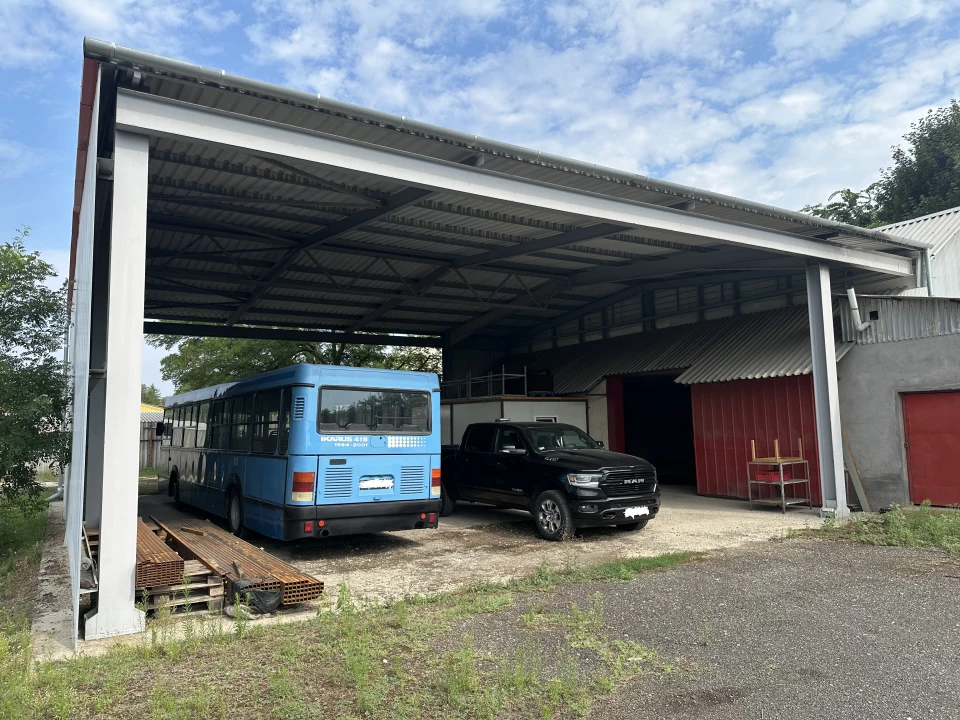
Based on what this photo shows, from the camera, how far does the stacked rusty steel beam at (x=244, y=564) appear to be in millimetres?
6789

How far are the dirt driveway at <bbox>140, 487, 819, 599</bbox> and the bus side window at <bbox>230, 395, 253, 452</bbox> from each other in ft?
5.06

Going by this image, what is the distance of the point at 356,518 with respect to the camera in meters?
9.32

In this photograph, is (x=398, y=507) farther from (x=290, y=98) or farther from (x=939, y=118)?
(x=939, y=118)

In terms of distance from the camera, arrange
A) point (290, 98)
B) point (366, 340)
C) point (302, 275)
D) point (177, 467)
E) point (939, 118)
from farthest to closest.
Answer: point (939, 118) < point (366, 340) < point (302, 275) < point (177, 467) < point (290, 98)

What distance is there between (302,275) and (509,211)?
657 centimetres

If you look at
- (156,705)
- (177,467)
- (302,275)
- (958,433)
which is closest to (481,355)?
(302,275)

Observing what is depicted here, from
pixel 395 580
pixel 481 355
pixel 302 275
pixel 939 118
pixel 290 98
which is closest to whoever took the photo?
pixel 290 98

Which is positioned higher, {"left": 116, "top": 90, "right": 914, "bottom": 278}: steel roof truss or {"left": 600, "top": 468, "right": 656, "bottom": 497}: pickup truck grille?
{"left": 116, "top": 90, "right": 914, "bottom": 278}: steel roof truss

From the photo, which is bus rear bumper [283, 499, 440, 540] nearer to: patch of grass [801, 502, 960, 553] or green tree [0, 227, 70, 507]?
green tree [0, 227, 70, 507]

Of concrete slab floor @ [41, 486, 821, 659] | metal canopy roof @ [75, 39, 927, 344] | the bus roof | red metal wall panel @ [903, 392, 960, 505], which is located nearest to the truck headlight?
concrete slab floor @ [41, 486, 821, 659]

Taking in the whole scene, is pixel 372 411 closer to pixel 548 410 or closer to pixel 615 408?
pixel 548 410

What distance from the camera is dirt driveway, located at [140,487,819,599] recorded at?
8.46 meters

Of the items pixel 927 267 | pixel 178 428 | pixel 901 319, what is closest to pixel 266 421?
pixel 178 428

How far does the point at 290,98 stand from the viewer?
24.7 ft
